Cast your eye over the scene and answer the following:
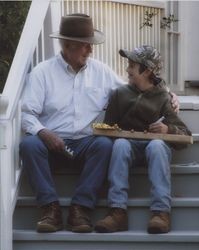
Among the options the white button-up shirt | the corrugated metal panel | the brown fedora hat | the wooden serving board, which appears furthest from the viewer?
the corrugated metal panel

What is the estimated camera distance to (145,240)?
4762 millimetres

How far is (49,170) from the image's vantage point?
497 centimetres

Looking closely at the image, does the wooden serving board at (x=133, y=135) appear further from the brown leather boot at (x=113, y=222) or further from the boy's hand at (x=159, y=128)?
the brown leather boot at (x=113, y=222)

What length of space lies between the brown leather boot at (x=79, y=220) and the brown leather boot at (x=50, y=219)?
7cm

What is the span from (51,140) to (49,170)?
0.60ft

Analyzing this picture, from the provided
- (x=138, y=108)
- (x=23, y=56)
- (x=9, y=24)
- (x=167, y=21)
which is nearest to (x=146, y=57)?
(x=138, y=108)

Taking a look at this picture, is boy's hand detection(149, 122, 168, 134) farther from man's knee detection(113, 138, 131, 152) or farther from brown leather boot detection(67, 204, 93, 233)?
brown leather boot detection(67, 204, 93, 233)

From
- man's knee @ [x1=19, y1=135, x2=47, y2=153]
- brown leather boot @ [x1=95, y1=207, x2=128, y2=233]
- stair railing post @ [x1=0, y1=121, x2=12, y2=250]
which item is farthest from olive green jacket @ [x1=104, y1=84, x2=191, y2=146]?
stair railing post @ [x1=0, y1=121, x2=12, y2=250]

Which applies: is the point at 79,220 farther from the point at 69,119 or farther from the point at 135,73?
the point at 135,73

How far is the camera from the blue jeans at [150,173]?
483cm

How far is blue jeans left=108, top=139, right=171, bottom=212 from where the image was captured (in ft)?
15.9

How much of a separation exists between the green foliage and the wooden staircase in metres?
3.10

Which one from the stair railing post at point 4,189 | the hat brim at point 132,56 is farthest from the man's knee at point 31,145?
the hat brim at point 132,56

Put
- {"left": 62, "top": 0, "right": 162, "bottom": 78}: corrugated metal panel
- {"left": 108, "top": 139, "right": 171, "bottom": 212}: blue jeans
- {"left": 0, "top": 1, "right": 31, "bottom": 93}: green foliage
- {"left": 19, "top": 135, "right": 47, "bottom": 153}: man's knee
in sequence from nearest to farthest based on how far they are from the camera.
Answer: {"left": 108, "top": 139, "right": 171, "bottom": 212}: blue jeans, {"left": 19, "top": 135, "right": 47, "bottom": 153}: man's knee, {"left": 62, "top": 0, "right": 162, "bottom": 78}: corrugated metal panel, {"left": 0, "top": 1, "right": 31, "bottom": 93}: green foliage
